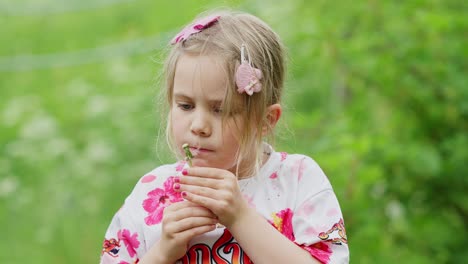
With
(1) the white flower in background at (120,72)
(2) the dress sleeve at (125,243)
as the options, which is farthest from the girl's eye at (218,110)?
(1) the white flower in background at (120,72)

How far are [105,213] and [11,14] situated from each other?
3207mm

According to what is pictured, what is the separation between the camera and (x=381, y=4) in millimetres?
3711

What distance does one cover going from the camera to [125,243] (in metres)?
2.08

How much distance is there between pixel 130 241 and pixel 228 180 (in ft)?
1.09

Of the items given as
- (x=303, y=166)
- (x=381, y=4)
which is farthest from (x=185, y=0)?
(x=303, y=166)

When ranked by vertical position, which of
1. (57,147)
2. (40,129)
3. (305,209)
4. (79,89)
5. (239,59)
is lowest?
(305,209)

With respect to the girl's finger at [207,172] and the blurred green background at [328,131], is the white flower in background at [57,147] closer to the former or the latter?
the blurred green background at [328,131]

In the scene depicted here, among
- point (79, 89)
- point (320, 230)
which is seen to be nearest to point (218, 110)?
point (320, 230)

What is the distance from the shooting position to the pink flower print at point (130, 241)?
208cm

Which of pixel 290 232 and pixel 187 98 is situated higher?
pixel 187 98

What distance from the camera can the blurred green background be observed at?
3.57 m

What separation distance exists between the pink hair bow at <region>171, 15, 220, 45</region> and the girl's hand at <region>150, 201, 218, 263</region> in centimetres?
41

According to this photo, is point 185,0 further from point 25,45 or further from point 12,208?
point 12,208

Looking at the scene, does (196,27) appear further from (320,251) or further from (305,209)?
(320,251)
